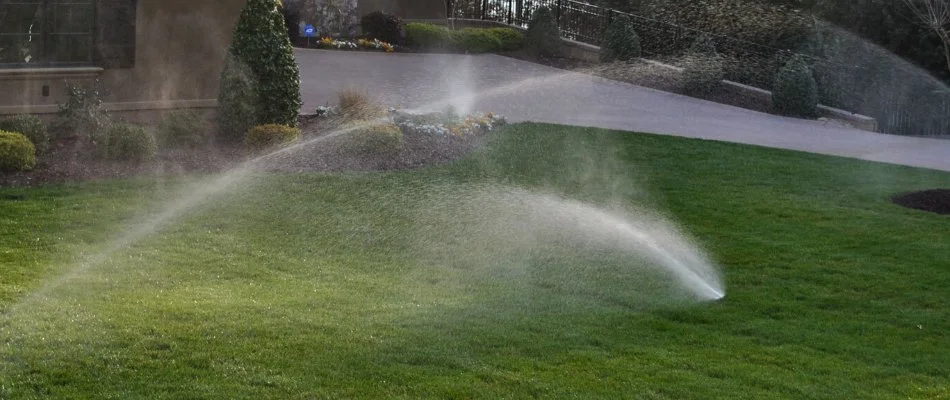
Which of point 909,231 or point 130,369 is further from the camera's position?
point 909,231

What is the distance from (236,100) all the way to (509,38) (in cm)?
1263

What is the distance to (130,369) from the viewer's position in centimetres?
591

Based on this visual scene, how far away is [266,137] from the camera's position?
12.1m

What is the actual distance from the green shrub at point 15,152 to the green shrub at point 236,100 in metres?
2.36

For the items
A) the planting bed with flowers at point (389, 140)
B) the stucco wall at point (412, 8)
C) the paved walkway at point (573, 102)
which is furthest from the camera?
the stucco wall at point (412, 8)

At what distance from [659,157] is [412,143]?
116 inches

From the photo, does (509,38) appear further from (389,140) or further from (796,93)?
(389,140)

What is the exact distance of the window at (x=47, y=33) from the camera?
12039mm

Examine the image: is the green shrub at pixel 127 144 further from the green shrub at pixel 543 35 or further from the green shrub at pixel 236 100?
the green shrub at pixel 543 35

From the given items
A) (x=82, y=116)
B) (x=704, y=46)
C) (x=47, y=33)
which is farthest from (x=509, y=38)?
(x=82, y=116)

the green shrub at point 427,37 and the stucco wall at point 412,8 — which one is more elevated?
the stucco wall at point 412,8

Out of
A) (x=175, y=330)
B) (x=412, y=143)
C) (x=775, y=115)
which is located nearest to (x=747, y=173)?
(x=412, y=143)


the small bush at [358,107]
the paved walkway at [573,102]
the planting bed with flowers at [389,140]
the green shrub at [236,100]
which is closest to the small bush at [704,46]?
the paved walkway at [573,102]

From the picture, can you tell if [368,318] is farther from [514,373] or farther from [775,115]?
[775,115]
